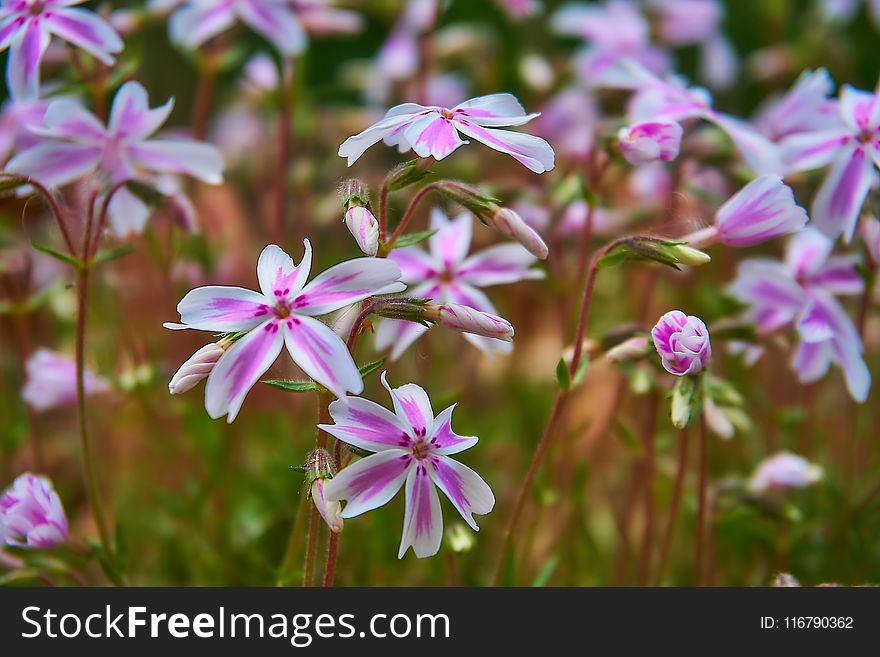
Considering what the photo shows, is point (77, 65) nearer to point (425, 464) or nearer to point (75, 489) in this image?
point (425, 464)

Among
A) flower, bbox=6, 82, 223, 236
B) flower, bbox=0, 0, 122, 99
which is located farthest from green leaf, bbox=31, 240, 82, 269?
flower, bbox=0, 0, 122, 99

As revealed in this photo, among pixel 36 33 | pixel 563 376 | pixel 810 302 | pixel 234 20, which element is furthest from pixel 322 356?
pixel 234 20

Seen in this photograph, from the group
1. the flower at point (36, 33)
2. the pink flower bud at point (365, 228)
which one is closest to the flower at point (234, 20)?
the flower at point (36, 33)

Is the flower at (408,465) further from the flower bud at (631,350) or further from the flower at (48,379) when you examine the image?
the flower at (48,379)

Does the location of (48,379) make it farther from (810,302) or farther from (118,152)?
(810,302)

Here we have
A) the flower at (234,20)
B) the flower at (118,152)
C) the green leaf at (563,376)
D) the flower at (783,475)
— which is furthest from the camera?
the flower at (234,20)

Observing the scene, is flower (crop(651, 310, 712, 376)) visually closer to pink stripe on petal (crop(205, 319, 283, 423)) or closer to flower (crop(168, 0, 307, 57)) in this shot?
pink stripe on petal (crop(205, 319, 283, 423))
